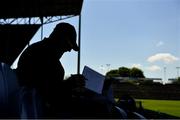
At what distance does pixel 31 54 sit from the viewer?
2789 mm

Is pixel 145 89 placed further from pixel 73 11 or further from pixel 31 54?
pixel 31 54

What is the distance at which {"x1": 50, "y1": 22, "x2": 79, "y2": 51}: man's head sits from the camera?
2.95m

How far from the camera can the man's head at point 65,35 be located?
116 inches

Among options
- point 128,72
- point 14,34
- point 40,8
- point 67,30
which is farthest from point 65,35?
point 128,72

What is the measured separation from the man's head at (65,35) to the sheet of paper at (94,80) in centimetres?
20

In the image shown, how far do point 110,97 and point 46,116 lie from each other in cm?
69

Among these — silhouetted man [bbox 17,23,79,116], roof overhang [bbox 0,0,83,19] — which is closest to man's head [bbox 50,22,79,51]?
silhouetted man [bbox 17,23,79,116]

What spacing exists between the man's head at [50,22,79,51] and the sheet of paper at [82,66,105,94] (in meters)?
0.20

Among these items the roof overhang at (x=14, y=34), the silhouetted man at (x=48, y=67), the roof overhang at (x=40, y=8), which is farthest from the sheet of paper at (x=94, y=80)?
the roof overhang at (x=14, y=34)

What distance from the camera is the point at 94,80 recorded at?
2.95 meters

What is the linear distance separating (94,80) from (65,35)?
1.12 feet

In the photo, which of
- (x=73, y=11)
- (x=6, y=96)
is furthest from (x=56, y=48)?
(x=73, y=11)

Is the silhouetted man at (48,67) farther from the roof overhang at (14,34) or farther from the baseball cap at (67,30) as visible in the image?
the roof overhang at (14,34)

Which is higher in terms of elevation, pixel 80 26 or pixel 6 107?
pixel 80 26
